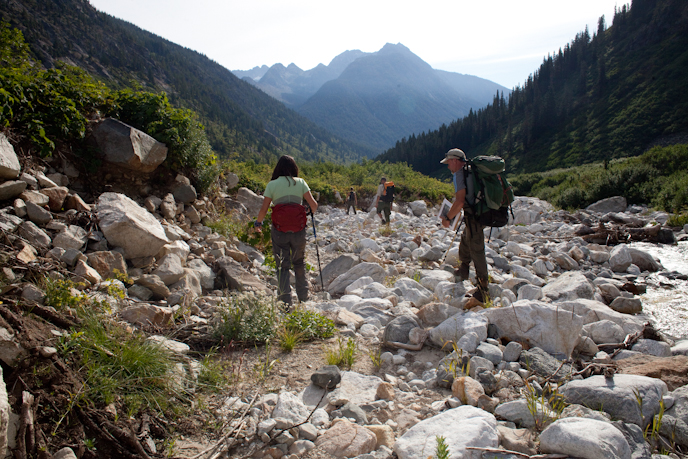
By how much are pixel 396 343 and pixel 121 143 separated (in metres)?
5.69

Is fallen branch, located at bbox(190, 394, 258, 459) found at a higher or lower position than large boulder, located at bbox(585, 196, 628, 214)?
lower

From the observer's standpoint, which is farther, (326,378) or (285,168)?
(285,168)

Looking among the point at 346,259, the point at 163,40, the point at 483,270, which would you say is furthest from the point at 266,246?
the point at 163,40

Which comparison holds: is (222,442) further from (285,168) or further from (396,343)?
(285,168)

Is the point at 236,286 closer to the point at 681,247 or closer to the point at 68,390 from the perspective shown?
the point at 68,390

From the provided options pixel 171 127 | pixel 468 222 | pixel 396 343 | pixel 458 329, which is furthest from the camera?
pixel 171 127

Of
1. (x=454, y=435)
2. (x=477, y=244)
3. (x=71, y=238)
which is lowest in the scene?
(x=454, y=435)

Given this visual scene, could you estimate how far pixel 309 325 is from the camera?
13.1ft

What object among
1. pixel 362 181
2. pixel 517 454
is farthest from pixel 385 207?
pixel 362 181

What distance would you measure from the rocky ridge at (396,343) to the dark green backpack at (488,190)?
3.90 feet

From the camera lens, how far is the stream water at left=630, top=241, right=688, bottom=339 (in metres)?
4.93

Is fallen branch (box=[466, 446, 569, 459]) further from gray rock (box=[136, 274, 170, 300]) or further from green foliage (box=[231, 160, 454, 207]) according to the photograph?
green foliage (box=[231, 160, 454, 207])

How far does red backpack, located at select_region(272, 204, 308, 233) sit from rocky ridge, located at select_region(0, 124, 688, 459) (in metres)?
1.13

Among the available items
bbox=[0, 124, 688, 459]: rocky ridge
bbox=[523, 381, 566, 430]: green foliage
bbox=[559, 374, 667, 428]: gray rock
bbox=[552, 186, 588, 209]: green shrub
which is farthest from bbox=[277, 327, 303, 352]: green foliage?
bbox=[552, 186, 588, 209]: green shrub
